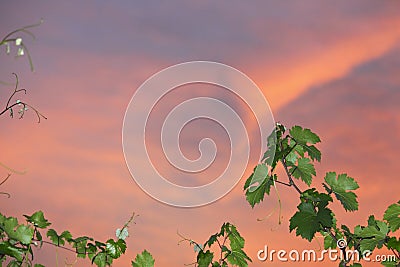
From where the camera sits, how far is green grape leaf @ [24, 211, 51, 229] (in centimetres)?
149

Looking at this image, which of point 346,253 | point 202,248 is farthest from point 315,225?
point 202,248

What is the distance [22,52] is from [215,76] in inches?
51.3

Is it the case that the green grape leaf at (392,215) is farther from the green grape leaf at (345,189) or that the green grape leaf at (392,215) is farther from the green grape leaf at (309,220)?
the green grape leaf at (309,220)

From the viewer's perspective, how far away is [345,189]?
1517 millimetres

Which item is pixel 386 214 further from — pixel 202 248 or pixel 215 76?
pixel 215 76

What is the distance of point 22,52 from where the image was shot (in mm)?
899

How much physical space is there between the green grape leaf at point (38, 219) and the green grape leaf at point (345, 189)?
813 mm

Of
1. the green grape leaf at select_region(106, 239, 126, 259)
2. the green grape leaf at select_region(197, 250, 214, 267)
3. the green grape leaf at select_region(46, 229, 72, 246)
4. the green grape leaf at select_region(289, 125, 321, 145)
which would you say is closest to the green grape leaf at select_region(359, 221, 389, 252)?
the green grape leaf at select_region(289, 125, 321, 145)

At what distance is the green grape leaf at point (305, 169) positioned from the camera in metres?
1.56

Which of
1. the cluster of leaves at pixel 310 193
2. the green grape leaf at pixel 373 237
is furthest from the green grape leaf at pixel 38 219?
the green grape leaf at pixel 373 237

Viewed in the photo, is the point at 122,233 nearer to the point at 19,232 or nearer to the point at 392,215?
→ the point at 19,232

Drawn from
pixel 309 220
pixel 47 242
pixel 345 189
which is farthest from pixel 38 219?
pixel 345 189

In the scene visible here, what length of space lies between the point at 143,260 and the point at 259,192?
14.7 inches

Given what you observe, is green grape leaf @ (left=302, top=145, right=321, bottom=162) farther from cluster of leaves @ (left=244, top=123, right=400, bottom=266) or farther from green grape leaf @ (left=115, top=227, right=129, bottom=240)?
green grape leaf @ (left=115, top=227, right=129, bottom=240)
